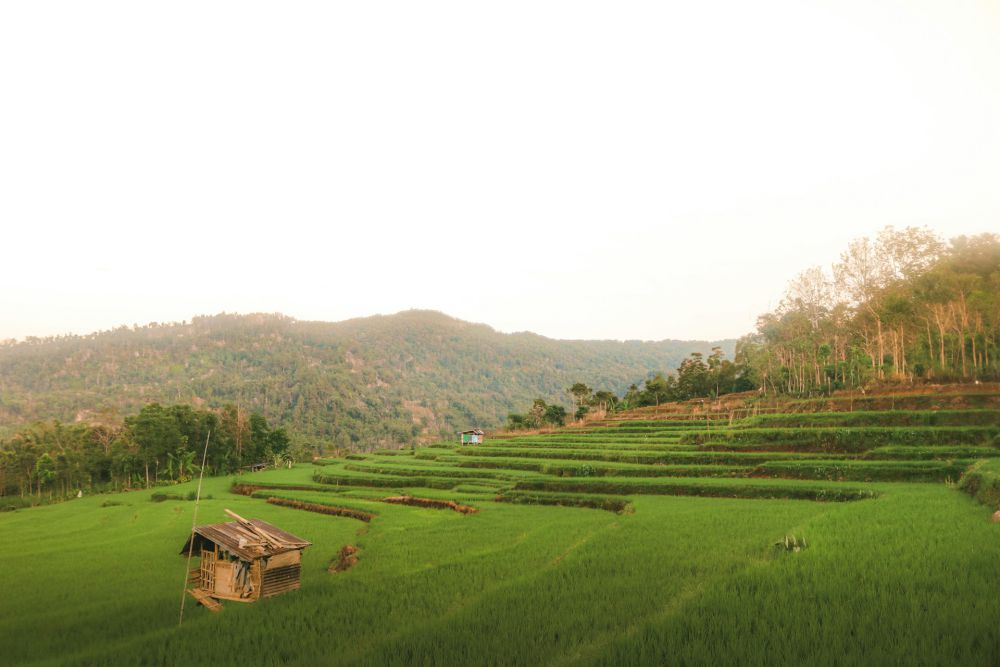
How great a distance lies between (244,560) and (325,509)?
53.2 feet

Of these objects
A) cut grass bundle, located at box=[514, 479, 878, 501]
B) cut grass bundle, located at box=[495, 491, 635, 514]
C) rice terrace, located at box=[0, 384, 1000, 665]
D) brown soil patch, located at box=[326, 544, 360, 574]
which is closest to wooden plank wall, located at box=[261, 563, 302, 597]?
rice terrace, located at box=[0, 384, 1000, 665]

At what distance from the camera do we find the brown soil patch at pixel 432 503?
2331 cm

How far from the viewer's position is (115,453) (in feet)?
150

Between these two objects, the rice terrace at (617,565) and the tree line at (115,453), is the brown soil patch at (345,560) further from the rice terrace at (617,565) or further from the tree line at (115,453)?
the tree line at (115,453)

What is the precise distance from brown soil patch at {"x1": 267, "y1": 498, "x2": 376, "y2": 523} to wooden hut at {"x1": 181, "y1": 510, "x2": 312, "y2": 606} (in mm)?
12215

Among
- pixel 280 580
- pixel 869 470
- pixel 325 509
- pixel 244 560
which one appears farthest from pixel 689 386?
pixel 244 560

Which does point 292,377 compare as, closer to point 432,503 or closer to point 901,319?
point 432,503

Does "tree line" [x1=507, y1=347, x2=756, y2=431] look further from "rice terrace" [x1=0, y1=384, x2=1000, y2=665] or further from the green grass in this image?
the green grass

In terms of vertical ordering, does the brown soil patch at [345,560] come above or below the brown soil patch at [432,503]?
above

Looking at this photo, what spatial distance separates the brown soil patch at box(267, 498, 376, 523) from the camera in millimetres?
23981

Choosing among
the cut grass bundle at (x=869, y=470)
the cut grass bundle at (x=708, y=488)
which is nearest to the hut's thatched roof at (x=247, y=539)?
the cut grass bundle at (x=708, y=488)

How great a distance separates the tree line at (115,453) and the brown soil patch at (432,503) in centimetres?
2722

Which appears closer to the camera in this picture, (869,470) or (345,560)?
(345,560)

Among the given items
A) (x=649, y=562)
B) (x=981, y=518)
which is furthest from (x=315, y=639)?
(x=981, y=518)
